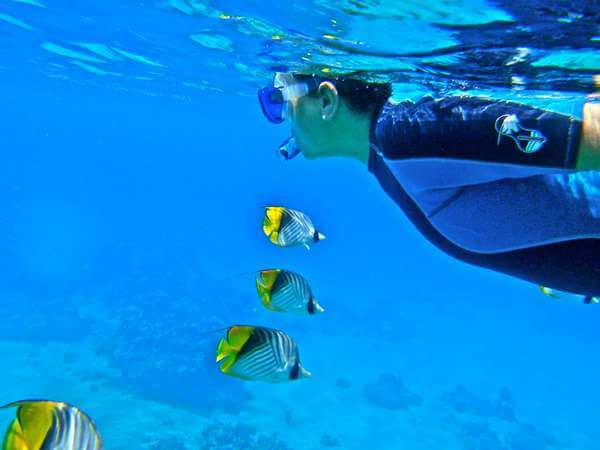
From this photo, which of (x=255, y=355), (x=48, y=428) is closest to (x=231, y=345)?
(x=255, y=355)

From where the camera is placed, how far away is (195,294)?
29.5m

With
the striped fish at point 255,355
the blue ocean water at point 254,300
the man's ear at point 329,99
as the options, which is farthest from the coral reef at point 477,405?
the man's ear at point 329,99

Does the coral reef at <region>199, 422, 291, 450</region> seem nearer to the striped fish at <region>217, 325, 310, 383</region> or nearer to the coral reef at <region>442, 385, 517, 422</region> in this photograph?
the coral reef at <region>442, 385, 517, 422</region>

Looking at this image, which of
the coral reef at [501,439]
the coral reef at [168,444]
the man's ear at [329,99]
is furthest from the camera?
the coral reef at [501,439]

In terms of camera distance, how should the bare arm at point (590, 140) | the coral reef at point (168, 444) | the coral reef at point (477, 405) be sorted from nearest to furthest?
1. the bare arm at point (590, 140)
2. the coral reef at point (168, 444)
3. the coral reef at point (477, 405)

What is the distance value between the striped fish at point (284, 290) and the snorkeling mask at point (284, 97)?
1007mm

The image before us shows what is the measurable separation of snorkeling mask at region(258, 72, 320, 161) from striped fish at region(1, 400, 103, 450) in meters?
2.49

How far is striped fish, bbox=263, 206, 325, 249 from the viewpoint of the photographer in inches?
158

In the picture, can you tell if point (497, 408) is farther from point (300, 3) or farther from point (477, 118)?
point (477, 118)

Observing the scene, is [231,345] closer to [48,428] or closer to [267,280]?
[267,280]

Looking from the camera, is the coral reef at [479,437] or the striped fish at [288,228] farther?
the coral reef at [479,437]

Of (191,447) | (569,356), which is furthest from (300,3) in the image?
(569,356)

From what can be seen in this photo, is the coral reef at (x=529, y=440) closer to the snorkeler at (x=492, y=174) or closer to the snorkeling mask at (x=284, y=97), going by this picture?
the snorkeling mask at (x=284, y=97)

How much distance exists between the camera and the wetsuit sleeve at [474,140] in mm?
2061
